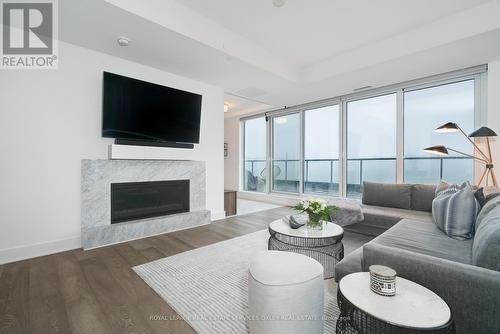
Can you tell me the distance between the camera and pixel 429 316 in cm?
97

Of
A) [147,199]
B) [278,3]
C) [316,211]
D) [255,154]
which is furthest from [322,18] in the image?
[255,154]

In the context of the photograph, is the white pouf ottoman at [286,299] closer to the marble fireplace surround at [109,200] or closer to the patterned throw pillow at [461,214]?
the patterned throw pillow at [461,214]

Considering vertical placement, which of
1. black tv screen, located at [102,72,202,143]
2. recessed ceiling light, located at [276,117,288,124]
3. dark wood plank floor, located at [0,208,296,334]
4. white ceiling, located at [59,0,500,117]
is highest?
white ceiling, located at [59,0,500,117]

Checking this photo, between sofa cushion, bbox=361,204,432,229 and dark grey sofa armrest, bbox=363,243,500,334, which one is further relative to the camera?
sofa cushion, bbox=361,204,432,229

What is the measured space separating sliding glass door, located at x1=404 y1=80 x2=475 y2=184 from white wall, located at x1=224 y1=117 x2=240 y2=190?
4.46m

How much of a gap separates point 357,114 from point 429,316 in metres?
4.58

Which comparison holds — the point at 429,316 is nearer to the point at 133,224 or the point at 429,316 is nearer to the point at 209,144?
the point at 133,224

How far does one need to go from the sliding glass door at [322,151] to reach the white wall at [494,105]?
2.39 meters

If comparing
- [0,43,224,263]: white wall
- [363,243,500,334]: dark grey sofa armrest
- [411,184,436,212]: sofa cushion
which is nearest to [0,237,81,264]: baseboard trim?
[0,43,224,263]: white wall

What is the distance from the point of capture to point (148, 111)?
3.31m

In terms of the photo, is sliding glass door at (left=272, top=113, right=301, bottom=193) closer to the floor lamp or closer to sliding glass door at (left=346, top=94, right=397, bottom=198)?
sliding glass door at (left=346, top=94, right=397, bottom=198)

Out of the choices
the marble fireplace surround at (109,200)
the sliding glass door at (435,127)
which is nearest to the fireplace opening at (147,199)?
the marble fireplace surround at (109,200)

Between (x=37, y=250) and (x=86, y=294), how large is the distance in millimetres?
1362

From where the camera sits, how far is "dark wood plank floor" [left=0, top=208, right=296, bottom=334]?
4.94ft
